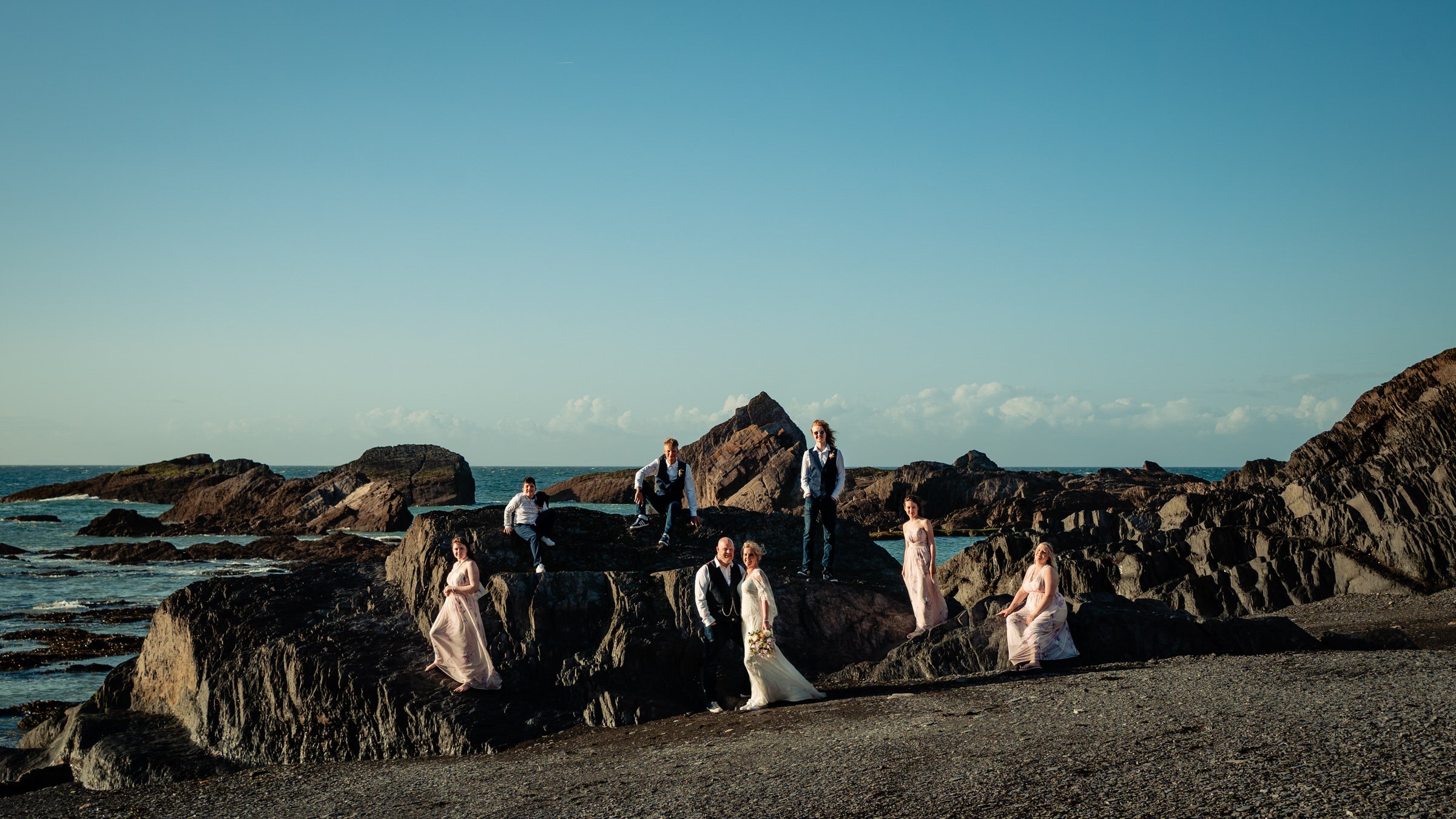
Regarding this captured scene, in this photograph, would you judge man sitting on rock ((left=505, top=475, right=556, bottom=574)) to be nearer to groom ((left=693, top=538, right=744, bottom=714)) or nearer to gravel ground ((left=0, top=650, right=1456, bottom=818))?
gravel ground ((left=0, top=650, right=1456, bottom=818))

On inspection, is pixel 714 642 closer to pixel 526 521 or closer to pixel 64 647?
pixel 526 521

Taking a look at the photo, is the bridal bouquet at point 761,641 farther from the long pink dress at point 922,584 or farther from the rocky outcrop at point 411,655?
the long pink dress at point 922,584

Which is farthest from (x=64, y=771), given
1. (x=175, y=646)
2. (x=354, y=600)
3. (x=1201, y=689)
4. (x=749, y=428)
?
(x=749, y=428)

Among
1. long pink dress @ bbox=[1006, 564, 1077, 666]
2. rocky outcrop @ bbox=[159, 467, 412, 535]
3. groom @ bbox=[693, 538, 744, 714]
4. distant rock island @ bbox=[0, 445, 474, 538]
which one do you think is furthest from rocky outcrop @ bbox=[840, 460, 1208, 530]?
groom @ bbox=[693, 538, 744, 714]

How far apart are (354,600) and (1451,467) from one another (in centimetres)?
2076

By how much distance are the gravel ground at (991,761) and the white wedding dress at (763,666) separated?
8.6 inches

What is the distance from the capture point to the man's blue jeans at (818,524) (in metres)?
15.1

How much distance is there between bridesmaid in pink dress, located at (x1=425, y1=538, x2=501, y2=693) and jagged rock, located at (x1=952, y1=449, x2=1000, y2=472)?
215 feet

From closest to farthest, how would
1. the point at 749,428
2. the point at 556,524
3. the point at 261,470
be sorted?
the point at 556,524 < the point at 749,428 < the point at 261,470

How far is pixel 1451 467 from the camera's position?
20.7m

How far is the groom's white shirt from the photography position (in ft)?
38.4

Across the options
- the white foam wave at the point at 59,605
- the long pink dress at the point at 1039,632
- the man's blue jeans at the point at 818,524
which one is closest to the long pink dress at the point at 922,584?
the man's blue jeans at the point at 818,524

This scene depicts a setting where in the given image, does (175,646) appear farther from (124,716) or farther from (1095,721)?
(1095,721)

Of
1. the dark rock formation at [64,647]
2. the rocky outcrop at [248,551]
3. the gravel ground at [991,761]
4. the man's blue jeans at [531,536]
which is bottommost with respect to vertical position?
the dark rock formation at [64,647]
